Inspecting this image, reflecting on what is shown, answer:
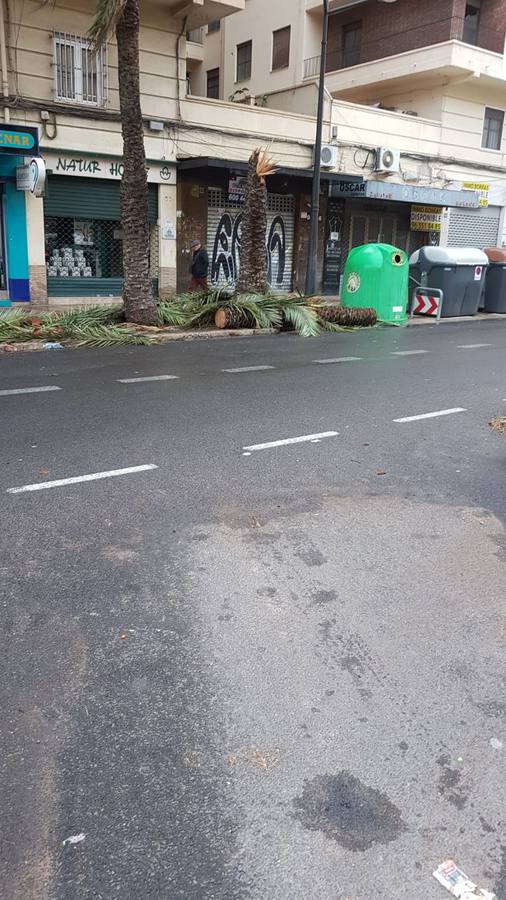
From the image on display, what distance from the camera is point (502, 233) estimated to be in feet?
93.2

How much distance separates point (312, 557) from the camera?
423 cm

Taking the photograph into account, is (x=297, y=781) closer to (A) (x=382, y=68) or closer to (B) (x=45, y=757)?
(B) (x=45, y=757)

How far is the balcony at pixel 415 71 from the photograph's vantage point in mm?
23641

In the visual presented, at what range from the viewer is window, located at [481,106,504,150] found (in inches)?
1052

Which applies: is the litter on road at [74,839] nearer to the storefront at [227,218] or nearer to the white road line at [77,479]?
the white road line at [77,479]

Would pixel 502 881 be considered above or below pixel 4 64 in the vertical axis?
below

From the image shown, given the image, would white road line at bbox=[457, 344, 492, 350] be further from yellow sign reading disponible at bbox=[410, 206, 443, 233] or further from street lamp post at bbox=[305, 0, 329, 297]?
yellow sign reading disponible at bbox=[410, 206, 443, 233]

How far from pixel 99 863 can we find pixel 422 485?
153 inches

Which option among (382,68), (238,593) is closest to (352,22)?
(382,68)

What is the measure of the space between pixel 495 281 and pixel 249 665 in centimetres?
1975

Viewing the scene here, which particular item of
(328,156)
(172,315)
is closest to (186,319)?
(172,315)

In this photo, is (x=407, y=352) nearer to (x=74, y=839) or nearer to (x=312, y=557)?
(x=312, y=557)

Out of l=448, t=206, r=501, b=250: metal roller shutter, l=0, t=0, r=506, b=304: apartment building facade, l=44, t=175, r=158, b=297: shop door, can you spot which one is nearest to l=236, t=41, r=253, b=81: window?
l=0, t=0, r=506, b=304: apartment building facade

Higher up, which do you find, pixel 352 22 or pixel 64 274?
pixel 352 22
